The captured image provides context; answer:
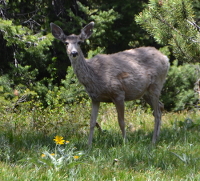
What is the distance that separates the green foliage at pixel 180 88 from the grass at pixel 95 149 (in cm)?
201

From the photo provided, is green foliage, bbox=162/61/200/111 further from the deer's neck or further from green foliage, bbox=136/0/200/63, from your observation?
the deer's neck

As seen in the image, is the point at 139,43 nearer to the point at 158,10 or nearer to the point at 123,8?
the point at 123,8

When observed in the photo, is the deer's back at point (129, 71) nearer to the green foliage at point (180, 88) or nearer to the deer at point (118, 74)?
the deer at point (118, 74)

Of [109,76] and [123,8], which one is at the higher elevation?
[123,8]

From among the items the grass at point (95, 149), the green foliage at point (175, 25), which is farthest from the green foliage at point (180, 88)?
the green foliage at point (175, 25)

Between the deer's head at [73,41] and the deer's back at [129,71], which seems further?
the deer's back at [129,71]

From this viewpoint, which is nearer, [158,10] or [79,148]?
[79,148]

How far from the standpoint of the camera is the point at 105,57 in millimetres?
7602

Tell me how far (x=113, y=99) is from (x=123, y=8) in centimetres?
500

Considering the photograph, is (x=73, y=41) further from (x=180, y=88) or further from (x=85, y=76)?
(x=180, y=88)

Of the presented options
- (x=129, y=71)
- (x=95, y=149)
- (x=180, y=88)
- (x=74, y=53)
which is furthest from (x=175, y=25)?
(x=180, y=88)

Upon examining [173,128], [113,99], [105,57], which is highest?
[105,57]

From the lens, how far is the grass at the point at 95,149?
450 cm

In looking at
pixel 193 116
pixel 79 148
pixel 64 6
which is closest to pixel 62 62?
pixel 64 6
